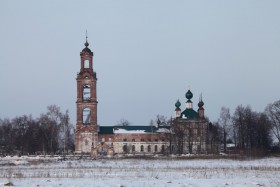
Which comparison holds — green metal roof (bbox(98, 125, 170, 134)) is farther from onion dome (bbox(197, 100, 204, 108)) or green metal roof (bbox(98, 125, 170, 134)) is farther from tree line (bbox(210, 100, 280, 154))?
tree line (bbox(210, 100, 280, 154))

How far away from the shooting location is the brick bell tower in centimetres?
8338

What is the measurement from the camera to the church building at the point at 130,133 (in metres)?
83.6

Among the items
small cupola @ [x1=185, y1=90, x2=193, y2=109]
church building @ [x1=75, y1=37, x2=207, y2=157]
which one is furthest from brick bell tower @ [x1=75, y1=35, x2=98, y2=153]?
small cupola @ [x1=185, y1=90, x2=193, y2=109]

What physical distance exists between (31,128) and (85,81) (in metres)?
14.1

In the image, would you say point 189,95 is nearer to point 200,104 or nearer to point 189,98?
point 189,98

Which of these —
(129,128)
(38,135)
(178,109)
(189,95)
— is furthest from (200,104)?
(38,135)

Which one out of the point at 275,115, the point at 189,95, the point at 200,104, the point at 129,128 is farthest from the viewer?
the point at 129,128

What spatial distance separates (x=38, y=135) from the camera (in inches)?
3442

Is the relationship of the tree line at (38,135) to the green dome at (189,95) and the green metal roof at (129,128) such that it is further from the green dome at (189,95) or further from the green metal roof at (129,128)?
the green dome at (189,95)

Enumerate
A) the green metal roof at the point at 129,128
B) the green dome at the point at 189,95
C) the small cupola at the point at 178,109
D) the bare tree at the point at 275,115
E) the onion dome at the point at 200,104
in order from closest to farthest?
the bare tree at the point at 275,115 < the green metal roof at the point at 129,128 < the green dome at the point at 189,95 < the onion dome at the point at 200,104 < the small cupola at the point at 178,109

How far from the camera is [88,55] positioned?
273 feet

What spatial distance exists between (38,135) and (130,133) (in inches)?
696

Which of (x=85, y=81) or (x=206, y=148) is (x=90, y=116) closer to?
(x=85, y=81)

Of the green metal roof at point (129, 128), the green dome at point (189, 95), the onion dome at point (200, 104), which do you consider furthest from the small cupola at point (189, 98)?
the green metal roof at point (129, 128)
